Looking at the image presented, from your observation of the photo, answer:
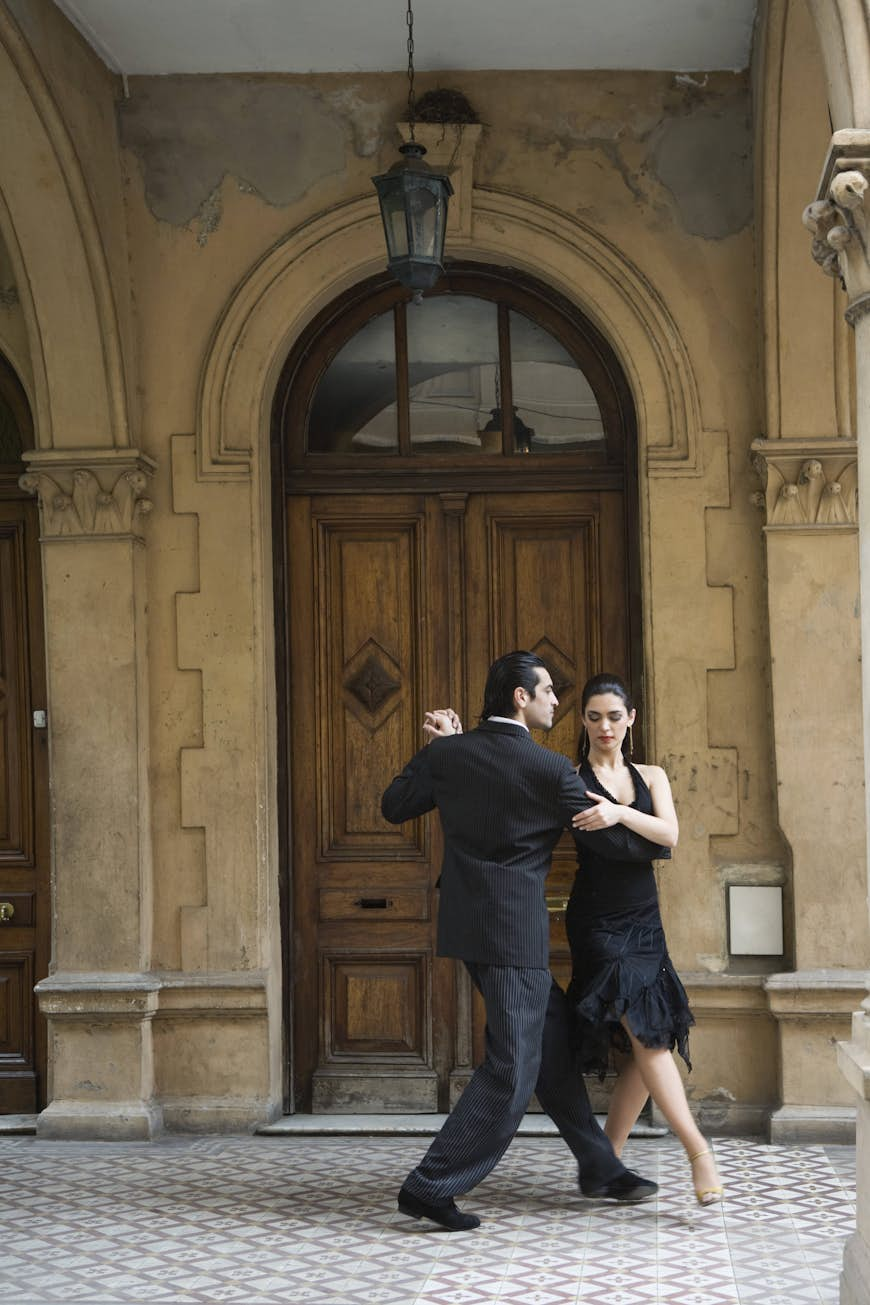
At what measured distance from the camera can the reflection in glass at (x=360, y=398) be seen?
7.62 meters

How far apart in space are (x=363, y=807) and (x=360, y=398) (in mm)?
1887

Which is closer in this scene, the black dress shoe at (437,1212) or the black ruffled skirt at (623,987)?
the black dress shoe at (437,1212)

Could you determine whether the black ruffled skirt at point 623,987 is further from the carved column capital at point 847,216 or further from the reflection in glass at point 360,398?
the reflection in glass at point 360,398

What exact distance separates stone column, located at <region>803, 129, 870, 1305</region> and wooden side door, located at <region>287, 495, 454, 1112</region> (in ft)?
10.2

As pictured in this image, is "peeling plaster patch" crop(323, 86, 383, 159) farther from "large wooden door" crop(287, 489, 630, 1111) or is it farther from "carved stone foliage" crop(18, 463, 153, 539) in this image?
"carved stone foliage" crop(18, 463, 153, 539)

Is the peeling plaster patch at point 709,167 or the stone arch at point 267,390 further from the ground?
the peeling plaster patch at point 709,167

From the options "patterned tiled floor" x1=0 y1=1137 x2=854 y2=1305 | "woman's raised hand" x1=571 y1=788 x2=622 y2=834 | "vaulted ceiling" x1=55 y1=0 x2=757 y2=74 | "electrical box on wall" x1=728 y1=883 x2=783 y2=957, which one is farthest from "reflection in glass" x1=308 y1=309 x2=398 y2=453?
"patterned tiled floor" x1=0 y1=1137 x2=854 y2=1305

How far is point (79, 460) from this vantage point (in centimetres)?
719

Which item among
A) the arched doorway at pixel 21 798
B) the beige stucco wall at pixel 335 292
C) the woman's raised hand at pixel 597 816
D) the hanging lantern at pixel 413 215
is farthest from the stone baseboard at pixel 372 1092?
the hanging lantern at pixel 413 215

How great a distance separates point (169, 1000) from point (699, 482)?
10.6 ft

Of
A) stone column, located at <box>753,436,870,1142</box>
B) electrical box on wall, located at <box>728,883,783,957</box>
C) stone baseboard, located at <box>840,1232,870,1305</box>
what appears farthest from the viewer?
electrical box on wall, located at <box>728,883,783,957</box>

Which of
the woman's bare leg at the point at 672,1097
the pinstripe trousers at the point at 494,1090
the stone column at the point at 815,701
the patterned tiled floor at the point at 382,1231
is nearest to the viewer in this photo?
the patterned tiled floor at the point at 382,1231

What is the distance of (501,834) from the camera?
5441mm

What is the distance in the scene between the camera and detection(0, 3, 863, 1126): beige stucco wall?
281 inches
